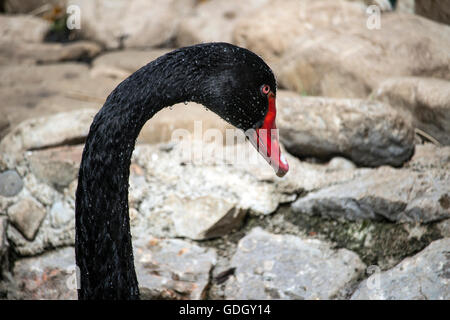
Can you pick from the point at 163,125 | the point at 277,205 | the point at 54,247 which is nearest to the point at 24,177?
the point at 54,247

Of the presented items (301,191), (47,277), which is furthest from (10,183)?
(301,191)

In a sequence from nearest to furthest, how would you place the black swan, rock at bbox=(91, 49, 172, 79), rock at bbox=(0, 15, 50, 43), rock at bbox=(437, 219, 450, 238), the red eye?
the black swan, the red eye, rock at bbox=(437, 219, 450, 238), rock at bbox=(91, 49, 172, 79), rock at bbox=(0, 15, 50, 43)

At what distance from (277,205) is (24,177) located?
117 centimetres

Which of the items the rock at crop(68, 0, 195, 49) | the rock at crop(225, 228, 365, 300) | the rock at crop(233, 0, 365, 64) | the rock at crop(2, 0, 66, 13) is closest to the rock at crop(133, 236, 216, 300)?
the rock at crop(225, 228, 365, 300)

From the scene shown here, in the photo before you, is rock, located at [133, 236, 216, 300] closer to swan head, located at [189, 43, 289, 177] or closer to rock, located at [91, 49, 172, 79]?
swan head, located at [189, 43, 289, 177]

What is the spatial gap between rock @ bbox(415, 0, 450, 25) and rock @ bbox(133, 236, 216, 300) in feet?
5.28

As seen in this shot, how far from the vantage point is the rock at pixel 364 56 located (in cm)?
313

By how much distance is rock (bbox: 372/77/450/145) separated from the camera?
2723 millimetres

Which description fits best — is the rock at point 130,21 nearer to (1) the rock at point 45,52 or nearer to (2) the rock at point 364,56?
(1) the rock at point 45,52

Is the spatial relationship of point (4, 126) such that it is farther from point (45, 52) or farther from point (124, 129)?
point (124, 129)

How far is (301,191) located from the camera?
8.76 feet

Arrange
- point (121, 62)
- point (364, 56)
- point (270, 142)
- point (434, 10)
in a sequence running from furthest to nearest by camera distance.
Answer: point (121, 62) < point (364, 56) < point (434, 10) < point (270, 142)

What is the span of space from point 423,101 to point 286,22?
5.24 ft

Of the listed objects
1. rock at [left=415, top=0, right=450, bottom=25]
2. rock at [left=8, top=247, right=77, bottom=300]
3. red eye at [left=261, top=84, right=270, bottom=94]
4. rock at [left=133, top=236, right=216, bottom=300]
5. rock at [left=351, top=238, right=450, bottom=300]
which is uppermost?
red eye at [left=261, top=84, right=270, bottom=94]
